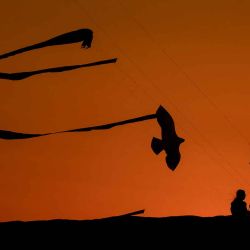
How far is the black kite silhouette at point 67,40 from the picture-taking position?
3.78m

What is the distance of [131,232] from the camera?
4391mm

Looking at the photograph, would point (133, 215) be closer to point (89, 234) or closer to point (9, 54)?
point (89, 234)

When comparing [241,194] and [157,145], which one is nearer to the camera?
[157,145]

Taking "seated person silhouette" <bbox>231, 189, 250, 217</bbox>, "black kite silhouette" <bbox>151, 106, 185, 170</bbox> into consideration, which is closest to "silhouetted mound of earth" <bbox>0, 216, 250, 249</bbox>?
"seated person silhouette" <bbox>231, 189, 250, 217</bbox>

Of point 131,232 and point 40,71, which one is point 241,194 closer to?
point 131,232

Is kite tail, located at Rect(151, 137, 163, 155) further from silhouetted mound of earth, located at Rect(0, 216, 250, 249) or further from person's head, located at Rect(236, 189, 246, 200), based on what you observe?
person's head, located at Rect(236, 189, 246, 200)

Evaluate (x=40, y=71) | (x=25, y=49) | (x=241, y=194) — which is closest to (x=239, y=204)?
(x=241, y=194)

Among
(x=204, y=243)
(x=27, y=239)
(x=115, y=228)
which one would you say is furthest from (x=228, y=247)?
(x=27, y=239)

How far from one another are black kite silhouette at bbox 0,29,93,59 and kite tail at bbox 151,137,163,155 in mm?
1323

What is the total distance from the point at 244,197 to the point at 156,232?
1816mm

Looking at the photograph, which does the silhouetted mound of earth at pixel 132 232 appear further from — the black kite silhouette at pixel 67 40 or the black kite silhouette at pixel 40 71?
the black kite silhouette at pixel 67 40

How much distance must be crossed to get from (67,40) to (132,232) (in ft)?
5.78

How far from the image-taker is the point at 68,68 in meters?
3.93

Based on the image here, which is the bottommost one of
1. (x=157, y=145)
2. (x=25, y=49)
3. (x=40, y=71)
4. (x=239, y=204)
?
(x=239, y=204)
